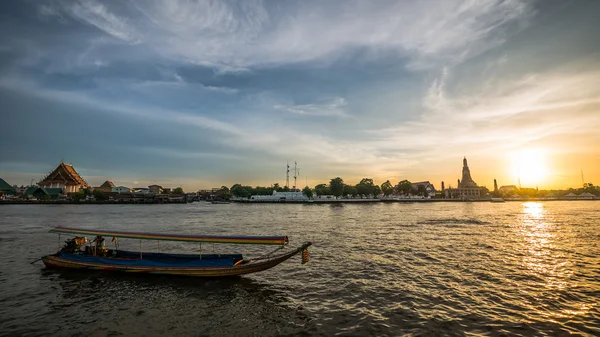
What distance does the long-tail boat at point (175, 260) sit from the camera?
1941cm

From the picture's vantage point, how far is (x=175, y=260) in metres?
21.5

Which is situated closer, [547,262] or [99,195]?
[547,262]

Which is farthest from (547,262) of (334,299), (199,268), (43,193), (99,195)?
(43,193)

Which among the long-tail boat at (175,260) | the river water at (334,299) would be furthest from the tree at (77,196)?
the long-tail boat at (175,260)

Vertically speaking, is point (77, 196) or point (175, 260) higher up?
point (77, 196)

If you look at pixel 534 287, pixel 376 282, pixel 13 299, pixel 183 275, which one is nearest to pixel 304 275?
pixel 376 282

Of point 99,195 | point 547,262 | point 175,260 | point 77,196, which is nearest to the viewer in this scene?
point 175,260

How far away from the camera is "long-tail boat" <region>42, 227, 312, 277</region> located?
764 inches

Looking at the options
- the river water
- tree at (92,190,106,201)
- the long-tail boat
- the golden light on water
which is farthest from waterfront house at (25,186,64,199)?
the golden light on water

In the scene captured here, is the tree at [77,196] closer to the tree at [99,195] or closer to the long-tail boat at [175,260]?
the tree at [99,195]

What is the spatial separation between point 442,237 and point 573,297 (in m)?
22.7

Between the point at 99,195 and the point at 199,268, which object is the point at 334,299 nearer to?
the point at 199,268

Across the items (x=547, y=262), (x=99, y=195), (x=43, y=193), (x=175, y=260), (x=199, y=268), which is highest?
(x=43, y=193)

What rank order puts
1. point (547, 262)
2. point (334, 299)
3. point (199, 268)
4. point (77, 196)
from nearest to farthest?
point (334, 299) < point (199, 268) < point (547, 262) < point (77, 196)
